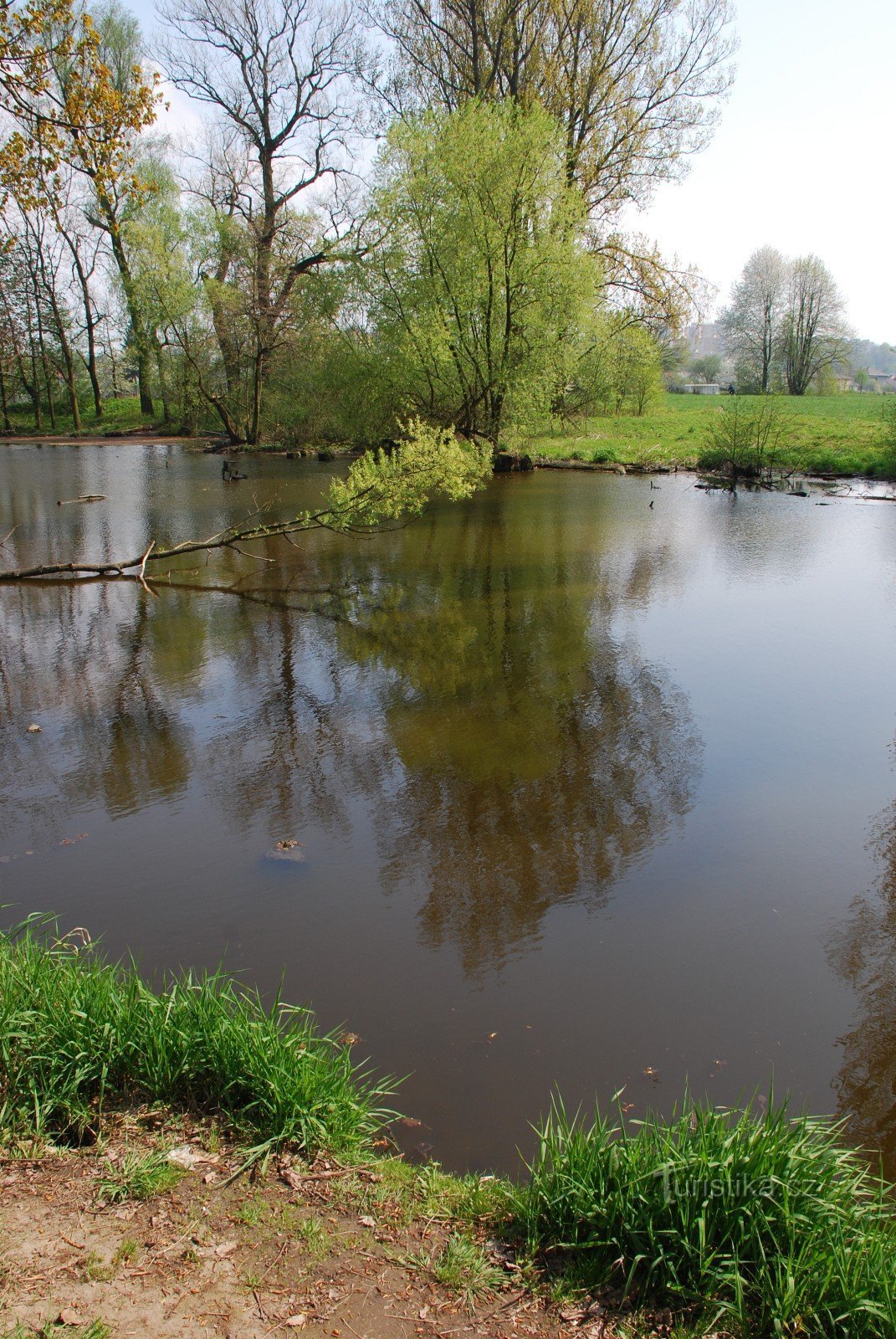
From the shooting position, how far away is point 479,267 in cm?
2150

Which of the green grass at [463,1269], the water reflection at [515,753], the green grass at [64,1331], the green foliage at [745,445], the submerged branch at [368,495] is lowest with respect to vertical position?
the green grass at [463,1269]

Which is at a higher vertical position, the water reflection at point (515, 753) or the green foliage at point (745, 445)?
the green foliage at point (745, 445)

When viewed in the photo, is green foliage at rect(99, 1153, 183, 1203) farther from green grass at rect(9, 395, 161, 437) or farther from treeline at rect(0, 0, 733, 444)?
green grass at rect(9, 395, 161, 437)

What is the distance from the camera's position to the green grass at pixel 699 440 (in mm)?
23344

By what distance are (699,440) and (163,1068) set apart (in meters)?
27.5

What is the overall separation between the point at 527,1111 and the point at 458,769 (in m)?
3.16

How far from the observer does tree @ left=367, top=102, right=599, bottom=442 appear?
814 inches

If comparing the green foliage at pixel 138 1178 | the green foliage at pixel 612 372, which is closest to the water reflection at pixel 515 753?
the green foliage at pixel 138 1178

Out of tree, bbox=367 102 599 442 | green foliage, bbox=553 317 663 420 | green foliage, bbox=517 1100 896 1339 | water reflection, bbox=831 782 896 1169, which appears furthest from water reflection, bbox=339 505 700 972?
green foliage, bbox=553 317 663 420

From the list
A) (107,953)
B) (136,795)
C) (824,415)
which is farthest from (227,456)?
(107,953)

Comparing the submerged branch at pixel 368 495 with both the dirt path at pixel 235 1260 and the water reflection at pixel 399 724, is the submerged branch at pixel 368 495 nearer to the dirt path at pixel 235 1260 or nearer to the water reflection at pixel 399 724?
the water reflection at pixel 399 724

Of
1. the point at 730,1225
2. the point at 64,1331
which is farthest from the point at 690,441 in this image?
the point at 64,1331

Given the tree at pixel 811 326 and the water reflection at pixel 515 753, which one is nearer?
the water reflection at pixel 515 753

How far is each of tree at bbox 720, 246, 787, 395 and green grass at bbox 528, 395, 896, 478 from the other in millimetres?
23724
